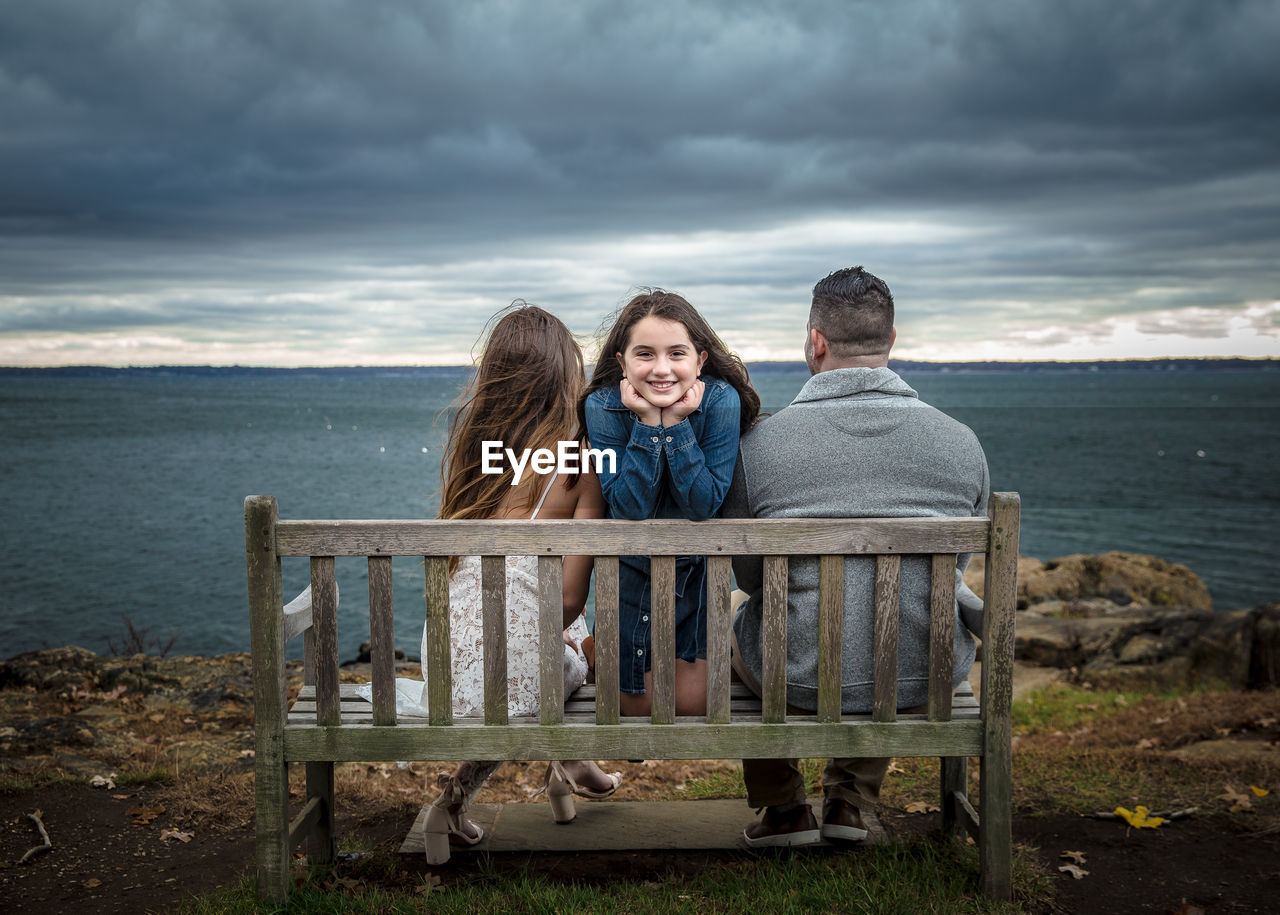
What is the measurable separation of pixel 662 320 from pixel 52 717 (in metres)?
5.19

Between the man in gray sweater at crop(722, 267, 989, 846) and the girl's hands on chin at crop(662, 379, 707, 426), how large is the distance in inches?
12.4

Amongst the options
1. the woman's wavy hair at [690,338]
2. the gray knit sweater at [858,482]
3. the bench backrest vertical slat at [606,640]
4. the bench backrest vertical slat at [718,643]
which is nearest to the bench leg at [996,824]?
the gray knit sweater at [858,482]

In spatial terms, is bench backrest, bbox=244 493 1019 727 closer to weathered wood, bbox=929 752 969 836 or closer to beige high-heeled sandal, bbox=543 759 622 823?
weathered wood, bbox=929 752 969 836

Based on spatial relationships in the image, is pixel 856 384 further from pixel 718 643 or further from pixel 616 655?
pixel 616 655

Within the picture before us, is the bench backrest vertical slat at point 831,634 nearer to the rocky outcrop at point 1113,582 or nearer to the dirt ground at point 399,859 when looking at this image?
the dirt ground at point 399,859

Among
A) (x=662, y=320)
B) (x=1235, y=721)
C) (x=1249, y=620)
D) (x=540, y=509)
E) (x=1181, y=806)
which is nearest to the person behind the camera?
(x=662, y=320)

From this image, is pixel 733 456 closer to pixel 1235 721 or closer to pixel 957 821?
pixel 957 821

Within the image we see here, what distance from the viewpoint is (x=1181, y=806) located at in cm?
467

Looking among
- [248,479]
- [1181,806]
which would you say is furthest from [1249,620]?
[248,479]

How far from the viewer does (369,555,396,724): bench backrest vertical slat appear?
3244mm

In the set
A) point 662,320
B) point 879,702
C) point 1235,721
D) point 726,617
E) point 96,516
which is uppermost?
point 662,320

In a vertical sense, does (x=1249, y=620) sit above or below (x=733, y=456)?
below

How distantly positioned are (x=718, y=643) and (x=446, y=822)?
1412mm

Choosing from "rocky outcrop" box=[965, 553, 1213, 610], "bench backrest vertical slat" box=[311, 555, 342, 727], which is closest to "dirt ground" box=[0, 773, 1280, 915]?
"bench backrest vertical slat" box=[311, 555, 342, 727]
